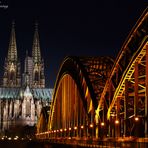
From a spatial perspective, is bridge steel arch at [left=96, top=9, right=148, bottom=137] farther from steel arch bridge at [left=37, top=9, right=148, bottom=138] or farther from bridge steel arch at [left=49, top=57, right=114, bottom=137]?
bridge steel arch at [left=49, top=57, right=114, bottom=137]

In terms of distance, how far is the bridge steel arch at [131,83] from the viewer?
139 ft

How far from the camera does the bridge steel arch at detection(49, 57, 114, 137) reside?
223ft

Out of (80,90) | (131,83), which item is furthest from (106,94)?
(80,90)

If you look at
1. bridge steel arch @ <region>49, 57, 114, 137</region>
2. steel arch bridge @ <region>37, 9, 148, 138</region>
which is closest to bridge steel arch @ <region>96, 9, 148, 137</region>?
steel arch bridge @ <region>37, 9, 148, 138</region>

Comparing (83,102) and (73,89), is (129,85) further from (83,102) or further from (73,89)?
(73,89)

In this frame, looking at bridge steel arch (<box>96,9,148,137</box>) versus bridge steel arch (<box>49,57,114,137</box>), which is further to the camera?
bridge steel arch (<box>49,57,114,137</box>)

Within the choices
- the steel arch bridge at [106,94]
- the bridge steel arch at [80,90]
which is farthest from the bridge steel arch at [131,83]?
the bridge steel arch at [80,90]

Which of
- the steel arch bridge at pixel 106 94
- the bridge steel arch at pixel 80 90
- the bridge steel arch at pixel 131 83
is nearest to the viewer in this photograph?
the bridge steel arch at pixel 131 83

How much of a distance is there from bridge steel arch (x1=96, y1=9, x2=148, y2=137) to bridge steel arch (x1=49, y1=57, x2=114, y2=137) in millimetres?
9768

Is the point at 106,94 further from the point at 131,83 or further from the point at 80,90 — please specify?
the point at 80,90

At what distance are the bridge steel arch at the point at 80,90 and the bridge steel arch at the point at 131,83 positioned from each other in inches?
385

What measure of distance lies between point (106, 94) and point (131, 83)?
10480 mm

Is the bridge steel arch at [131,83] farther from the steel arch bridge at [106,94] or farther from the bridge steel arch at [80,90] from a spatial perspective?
the bridge steel arch at [80,90]

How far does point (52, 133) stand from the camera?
112m
